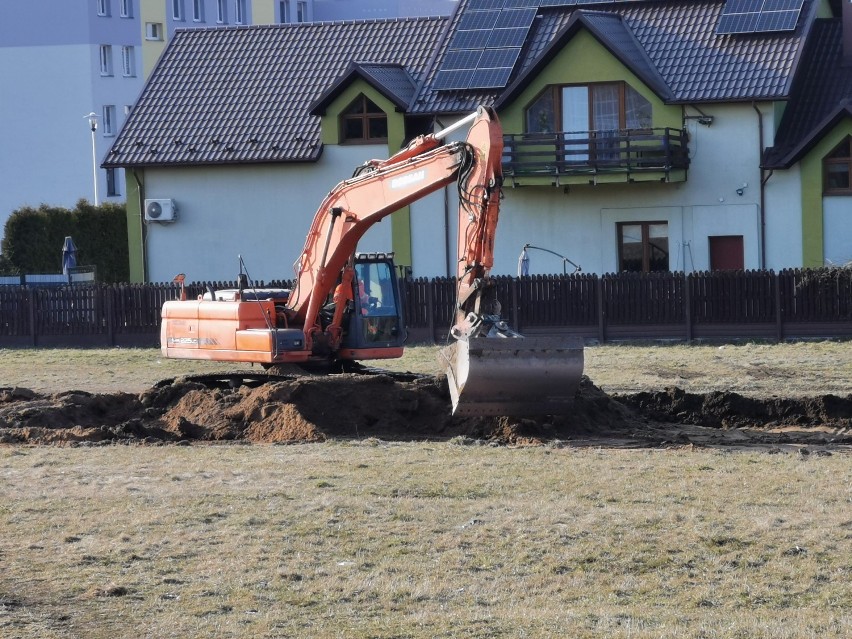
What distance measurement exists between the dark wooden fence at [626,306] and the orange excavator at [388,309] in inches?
402

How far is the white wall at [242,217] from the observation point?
38812 mm

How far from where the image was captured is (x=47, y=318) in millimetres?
34594

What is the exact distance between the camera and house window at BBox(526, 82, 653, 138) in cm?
3588

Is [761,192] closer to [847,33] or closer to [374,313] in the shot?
[847,33]

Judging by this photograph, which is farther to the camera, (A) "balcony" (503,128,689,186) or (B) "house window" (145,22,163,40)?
(B) "house window" (145,22,163,40)

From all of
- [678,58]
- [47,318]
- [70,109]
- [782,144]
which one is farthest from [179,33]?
[70,109]

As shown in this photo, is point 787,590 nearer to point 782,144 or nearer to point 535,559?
point 535,559

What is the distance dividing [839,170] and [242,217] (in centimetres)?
1548

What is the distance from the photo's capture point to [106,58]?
69.1m

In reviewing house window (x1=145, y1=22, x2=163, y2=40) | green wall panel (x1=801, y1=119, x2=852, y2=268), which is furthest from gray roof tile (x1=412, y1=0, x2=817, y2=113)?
house window (x1=145, y1=22, x2=163, y2=40)

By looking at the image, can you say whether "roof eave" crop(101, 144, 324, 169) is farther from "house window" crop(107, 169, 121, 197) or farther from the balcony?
"house window" crop(107, 169, 121, 197)

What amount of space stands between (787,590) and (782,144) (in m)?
27.0

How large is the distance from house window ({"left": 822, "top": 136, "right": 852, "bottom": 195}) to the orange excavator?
16.6 m

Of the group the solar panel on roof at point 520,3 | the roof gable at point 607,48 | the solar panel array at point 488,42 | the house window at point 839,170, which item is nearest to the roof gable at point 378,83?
the solar panel array at point 488,42
